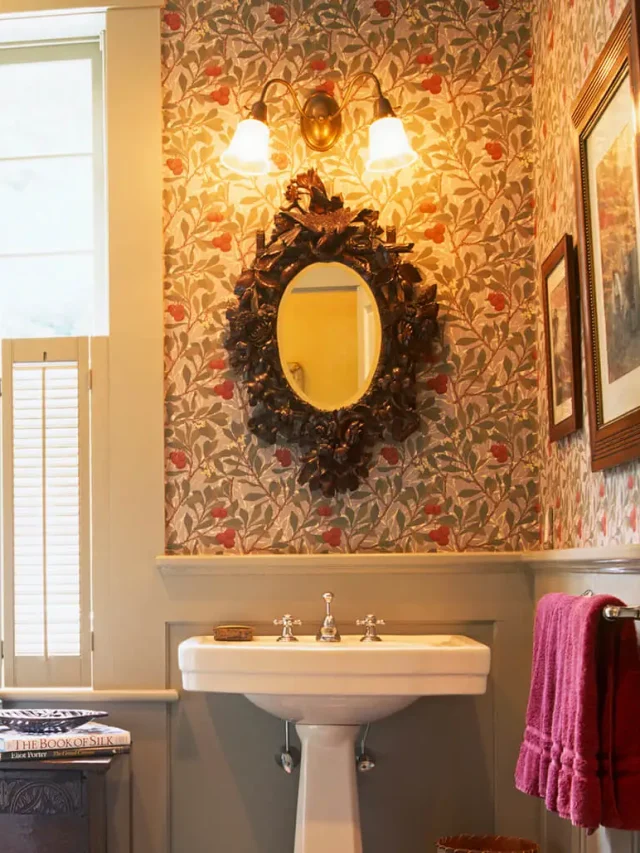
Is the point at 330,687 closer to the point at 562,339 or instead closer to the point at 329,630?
the point at 329,630

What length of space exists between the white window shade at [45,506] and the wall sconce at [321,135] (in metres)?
0.65

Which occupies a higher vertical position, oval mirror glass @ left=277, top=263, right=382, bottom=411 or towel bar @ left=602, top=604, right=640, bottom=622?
oval mirror glass @ left=277, top=263, right=382, bottom=411

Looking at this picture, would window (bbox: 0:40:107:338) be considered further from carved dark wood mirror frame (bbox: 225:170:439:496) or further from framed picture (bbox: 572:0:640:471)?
framed picture (bbox: 572:0:640:471)

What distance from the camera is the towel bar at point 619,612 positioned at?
5.31ft

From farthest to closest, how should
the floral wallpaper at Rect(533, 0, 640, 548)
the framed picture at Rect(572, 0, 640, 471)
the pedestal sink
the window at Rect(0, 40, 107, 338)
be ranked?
the window at Rect(0, 40, 107, 338) < the pedestal sink < the floral wallpaper at Rect(533, 0, 640, 548) < the framed picture at Rect(572, 0, 640, 471)

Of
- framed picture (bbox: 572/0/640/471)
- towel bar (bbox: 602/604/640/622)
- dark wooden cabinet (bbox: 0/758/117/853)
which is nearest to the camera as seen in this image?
towel bar (bbox: 602/604/640/622)

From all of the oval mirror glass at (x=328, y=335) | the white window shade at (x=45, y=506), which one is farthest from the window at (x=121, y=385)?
the oval mirror glass at (x=328, y=335)

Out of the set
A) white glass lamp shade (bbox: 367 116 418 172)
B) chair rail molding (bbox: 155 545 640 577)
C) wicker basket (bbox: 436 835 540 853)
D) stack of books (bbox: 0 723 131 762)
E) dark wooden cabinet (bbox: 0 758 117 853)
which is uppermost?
white glass lamp shade (bbox: 367 116 418 172)

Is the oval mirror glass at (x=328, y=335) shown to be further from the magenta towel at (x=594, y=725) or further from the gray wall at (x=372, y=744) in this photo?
the magenta towel at (x=594, y=725)

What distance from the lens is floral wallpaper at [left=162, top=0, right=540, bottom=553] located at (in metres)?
2.76

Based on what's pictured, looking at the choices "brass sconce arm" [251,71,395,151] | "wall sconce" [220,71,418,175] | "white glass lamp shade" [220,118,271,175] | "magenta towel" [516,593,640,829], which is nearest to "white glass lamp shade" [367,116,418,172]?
"wall sconce" [220,71,418,175]

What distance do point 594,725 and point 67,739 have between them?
1299mm

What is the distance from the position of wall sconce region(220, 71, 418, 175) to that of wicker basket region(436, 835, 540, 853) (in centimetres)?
167

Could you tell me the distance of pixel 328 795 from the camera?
241 centimetres
